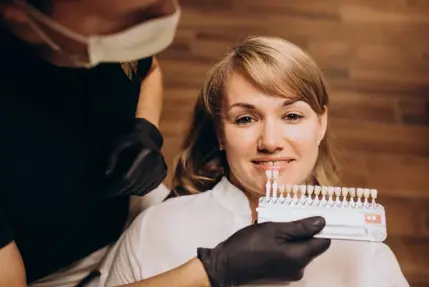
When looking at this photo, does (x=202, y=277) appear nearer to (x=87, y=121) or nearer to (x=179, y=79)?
(x=87, y=121)

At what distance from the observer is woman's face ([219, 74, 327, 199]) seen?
1290 millimetres

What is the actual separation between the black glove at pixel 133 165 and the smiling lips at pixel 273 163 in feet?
0.78

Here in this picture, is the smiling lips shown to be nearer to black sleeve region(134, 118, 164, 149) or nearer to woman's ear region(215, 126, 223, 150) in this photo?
woman's ear region(215, 126, 223, 150)

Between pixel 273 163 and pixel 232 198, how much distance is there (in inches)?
6.1

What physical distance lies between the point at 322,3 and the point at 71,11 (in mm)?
1706

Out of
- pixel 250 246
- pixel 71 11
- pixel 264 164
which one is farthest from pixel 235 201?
pixel 71 11

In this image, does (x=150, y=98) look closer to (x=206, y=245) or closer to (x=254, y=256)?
(x=206, y=245)

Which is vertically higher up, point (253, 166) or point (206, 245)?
point (253, 166)

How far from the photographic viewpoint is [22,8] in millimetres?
880

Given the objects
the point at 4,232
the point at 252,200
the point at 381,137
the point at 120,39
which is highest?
the point at 120,39

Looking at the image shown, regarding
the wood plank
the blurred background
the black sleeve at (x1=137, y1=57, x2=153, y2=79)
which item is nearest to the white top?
the black sleeve at (x1=137, y1=57, x2=153, y2=79)

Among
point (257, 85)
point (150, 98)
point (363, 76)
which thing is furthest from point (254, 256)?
point (363, 76)

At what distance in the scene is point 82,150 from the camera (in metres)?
1.19

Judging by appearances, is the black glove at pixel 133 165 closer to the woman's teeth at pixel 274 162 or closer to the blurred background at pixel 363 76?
the woman's teeth at pixel 274 162
